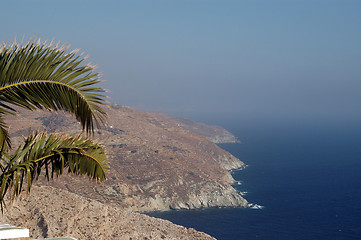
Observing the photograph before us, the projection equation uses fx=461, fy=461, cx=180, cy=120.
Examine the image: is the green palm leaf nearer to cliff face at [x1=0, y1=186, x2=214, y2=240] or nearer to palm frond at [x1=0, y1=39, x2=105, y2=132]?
palm frond at [x1=0, y1=39, x2=105, y2=132]

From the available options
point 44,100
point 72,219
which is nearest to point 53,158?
point 44,100

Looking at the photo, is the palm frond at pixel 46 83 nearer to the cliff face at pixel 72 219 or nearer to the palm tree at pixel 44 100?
the palm tree at pixel 44 100

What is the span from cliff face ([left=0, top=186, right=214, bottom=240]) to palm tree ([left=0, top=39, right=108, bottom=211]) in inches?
2423

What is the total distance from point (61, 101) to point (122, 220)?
74.0m

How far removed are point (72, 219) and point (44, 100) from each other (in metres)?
70.6

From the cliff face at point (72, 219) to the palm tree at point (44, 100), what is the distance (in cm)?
6155

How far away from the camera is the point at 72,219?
7756 centimetres

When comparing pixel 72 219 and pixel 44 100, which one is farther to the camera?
pixel 72 219

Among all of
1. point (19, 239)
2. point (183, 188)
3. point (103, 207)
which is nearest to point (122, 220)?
point (103, 207)

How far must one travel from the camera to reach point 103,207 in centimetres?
8312

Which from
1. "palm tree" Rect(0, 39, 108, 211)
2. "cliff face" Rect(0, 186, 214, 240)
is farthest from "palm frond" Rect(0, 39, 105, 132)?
"cliff face" Rect(0, 186, 214, 240)

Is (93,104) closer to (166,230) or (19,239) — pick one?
(19,239)

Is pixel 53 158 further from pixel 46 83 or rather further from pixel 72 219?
pixel 72 219

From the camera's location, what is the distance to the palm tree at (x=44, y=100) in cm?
1045
